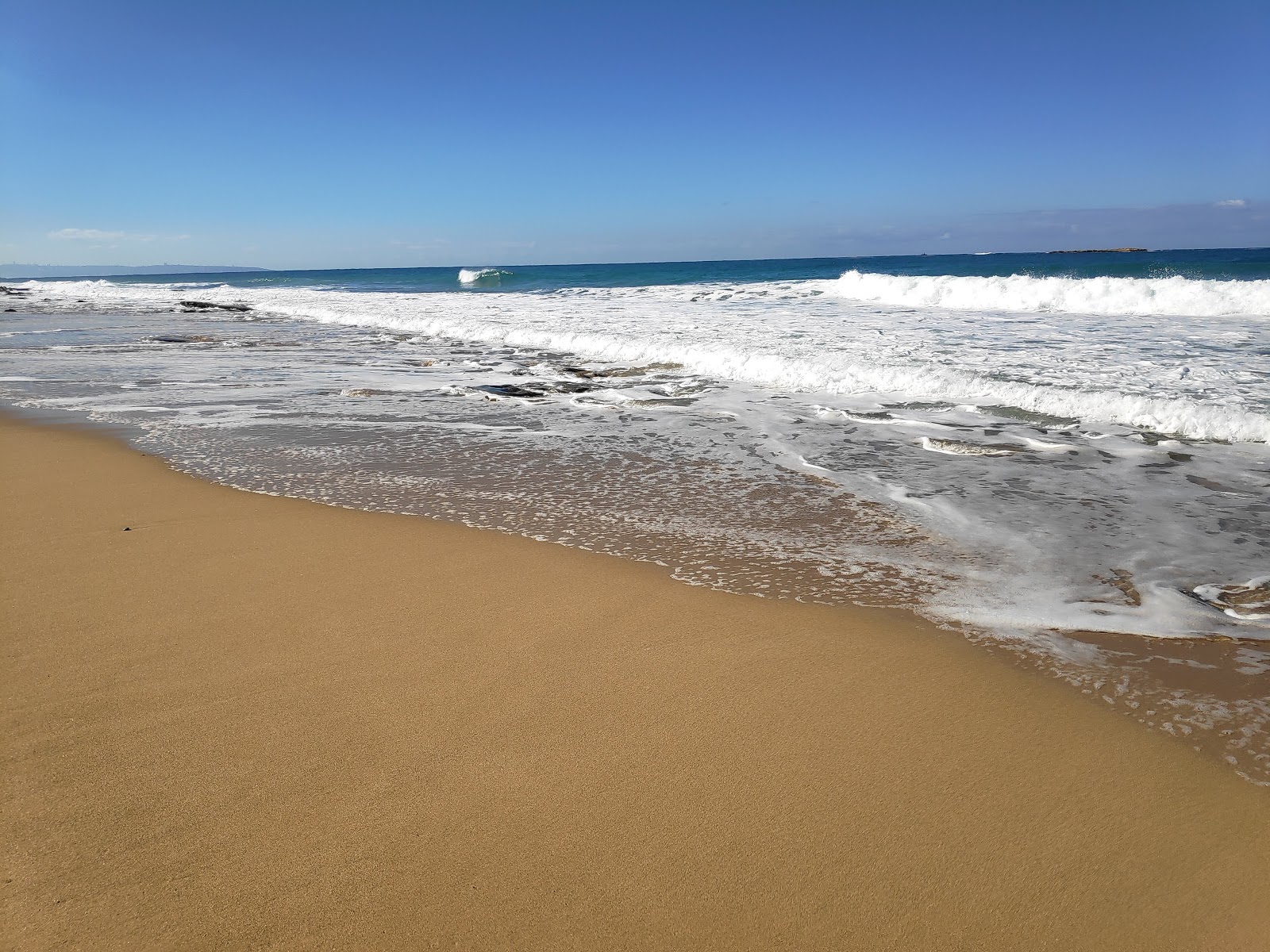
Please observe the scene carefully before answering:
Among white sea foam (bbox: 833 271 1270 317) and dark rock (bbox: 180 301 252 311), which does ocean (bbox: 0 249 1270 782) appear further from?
dark rock (bbox: 180 301 252 311)

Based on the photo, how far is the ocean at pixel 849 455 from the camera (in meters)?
3.30

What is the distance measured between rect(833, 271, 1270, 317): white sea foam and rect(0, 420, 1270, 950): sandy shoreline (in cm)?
1889

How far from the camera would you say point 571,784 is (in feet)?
7.12

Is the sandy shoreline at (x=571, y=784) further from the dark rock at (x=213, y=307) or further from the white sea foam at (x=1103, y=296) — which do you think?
the dark rock at (x=213, y=307)

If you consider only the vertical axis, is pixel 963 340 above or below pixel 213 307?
below

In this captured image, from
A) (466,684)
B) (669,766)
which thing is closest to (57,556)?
(466,684)

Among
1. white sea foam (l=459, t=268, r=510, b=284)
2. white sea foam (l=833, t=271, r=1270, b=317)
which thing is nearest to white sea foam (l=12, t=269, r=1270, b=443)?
white sea foam (l=833, t=271, r=1270, b=317)

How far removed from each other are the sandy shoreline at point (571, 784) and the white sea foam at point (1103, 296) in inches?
744

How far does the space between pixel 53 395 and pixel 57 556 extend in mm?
6804

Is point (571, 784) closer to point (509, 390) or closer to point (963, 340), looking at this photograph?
point (509, 390)

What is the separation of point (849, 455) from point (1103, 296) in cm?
1683

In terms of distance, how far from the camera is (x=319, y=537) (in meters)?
4.16

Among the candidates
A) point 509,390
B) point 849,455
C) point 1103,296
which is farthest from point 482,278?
point 849,455

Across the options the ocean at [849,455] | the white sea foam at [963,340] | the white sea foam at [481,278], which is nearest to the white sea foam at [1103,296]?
the white sea foam at [963,340]
